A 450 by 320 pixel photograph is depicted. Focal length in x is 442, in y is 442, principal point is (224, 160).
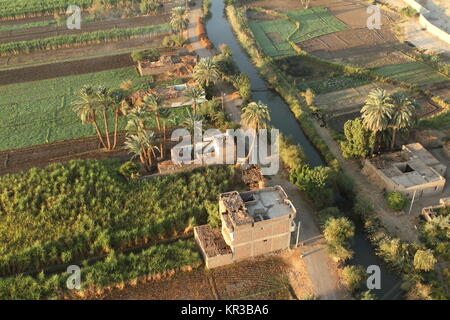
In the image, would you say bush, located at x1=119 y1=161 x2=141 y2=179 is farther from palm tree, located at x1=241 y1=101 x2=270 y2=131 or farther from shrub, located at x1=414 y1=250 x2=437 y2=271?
shrub, located at x1=414 y1=250 x2=437 y2=271

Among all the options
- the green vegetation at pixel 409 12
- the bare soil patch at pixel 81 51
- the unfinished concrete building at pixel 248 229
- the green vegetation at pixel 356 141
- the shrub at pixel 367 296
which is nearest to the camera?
the shrub at pixel 367 296

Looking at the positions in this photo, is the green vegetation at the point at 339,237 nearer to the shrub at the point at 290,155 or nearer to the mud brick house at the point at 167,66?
the shrub at the point at 290,155

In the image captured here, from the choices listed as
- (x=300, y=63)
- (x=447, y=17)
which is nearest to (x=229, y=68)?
(x=300, y=63)

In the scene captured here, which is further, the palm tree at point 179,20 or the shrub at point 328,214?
the palm tree at point 179,20

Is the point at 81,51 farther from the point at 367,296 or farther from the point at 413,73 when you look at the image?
the point at 367,296

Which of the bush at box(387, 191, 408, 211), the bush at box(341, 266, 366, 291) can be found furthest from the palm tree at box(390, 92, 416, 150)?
the bush at box(341, 266, 366, 291)

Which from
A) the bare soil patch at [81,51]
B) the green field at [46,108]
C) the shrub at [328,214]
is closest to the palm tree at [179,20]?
the bare soil patch at [81,51]
